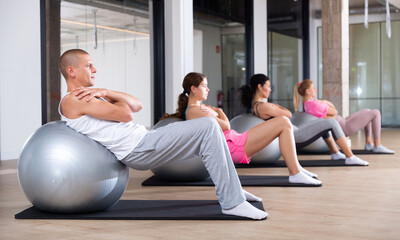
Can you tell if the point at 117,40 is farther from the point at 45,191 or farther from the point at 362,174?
the point at 45,191

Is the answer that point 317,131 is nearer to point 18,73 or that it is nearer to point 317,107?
point 317,107

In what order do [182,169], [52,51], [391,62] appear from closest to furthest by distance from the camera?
[182,169] → [52,51] → [391,62]

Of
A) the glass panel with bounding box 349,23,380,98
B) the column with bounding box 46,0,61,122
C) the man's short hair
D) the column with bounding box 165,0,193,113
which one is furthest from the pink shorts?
the glass panel with bounding box 349,23,380,98

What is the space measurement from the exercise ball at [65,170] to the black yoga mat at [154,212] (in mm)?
73

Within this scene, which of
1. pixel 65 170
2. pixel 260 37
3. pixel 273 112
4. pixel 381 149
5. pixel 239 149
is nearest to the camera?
pixel 65 170

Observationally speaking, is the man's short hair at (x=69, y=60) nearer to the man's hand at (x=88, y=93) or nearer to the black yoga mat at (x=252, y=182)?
the man's hand at (x=88, y=93)

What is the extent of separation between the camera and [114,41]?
267 inches

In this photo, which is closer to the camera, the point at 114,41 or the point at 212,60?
the point at 114,41

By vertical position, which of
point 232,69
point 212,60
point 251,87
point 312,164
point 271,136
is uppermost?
point 212,60

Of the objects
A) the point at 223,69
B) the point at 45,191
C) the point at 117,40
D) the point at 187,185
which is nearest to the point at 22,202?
the point at 45,191

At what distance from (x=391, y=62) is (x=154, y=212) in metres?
11.2

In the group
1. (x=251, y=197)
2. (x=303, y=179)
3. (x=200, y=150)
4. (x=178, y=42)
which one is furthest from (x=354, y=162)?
(x=200, y=150)

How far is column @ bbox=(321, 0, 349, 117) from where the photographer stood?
336 inches

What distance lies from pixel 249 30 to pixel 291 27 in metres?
2.17
